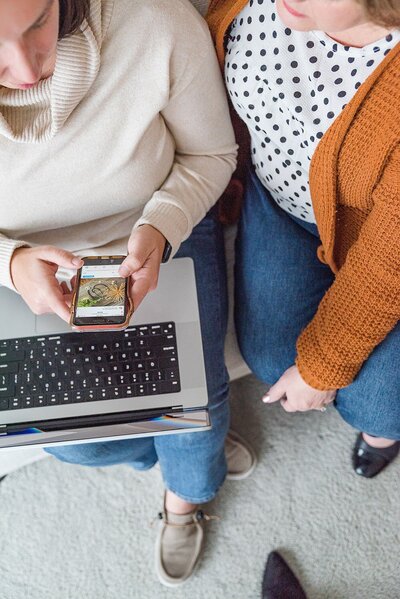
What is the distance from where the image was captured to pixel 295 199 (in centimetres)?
101

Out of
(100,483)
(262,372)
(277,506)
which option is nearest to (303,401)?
(262,372)

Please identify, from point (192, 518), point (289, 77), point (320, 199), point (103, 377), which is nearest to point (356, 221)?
point (320, 199)

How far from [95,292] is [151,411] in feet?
0.68

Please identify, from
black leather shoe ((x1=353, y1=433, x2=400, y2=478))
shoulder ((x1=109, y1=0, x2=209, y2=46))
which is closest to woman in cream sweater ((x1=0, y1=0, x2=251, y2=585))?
shoulder ((x1=109, y1=0, x2=209, y2=46))

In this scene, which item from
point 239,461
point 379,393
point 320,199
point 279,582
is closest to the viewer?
point 320,199

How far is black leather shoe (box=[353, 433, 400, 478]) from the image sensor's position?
51.6 inches

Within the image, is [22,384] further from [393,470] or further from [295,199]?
[393,470]

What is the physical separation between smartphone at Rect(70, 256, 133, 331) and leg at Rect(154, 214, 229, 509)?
0.24 m

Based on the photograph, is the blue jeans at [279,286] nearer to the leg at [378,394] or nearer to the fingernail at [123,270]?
the leg at [378,394]

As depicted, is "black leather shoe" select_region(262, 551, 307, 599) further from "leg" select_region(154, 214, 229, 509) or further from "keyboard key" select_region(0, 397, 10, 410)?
"keyboard key" select_region(0, 397, 10, 410)

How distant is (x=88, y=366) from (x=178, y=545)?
55 cm

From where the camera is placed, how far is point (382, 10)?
0.61m

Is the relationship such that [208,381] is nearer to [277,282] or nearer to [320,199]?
[277,282]

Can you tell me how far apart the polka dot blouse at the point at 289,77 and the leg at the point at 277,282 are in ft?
0.54
